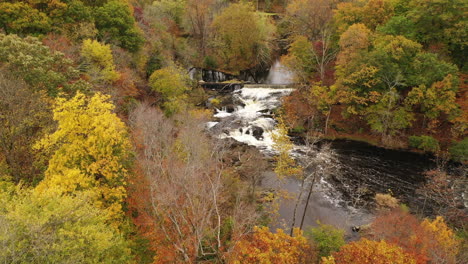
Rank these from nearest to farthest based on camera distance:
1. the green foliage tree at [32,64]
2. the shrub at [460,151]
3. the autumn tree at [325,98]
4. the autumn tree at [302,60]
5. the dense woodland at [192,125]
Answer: the dense woodland at [192,125] < the green foliage tree at [32,64] < the shrub at [460,151] < the autumn tree at [325,98] < the autumn tree at [302,60]

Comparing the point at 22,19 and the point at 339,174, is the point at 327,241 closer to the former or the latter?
the point at 339,174

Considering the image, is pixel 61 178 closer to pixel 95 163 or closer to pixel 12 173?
pixel 95 163

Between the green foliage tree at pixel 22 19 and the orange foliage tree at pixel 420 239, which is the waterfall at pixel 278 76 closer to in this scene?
the orange foliage tree at pixel 420 239

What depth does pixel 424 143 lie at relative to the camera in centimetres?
3544

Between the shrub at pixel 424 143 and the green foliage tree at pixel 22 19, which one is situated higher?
the green foliage tree at pixel 22 19

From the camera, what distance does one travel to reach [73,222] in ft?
43.9

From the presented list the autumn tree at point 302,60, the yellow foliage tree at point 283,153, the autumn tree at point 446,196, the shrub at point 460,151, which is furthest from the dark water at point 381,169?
the autumn tree at point 302,60

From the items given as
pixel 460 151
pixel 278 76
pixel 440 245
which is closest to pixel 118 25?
pixel 278 76

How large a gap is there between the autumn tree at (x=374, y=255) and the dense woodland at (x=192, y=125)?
10 centimetres

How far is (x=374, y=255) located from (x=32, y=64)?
26.6 metres

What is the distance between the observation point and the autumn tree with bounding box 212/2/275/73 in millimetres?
60031

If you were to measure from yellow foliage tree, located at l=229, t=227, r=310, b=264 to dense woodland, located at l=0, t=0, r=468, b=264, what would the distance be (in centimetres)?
10

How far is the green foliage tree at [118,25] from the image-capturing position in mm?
40991

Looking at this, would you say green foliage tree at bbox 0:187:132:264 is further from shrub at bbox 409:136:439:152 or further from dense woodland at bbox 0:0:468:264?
shrub at bbox 409:136:439:152
